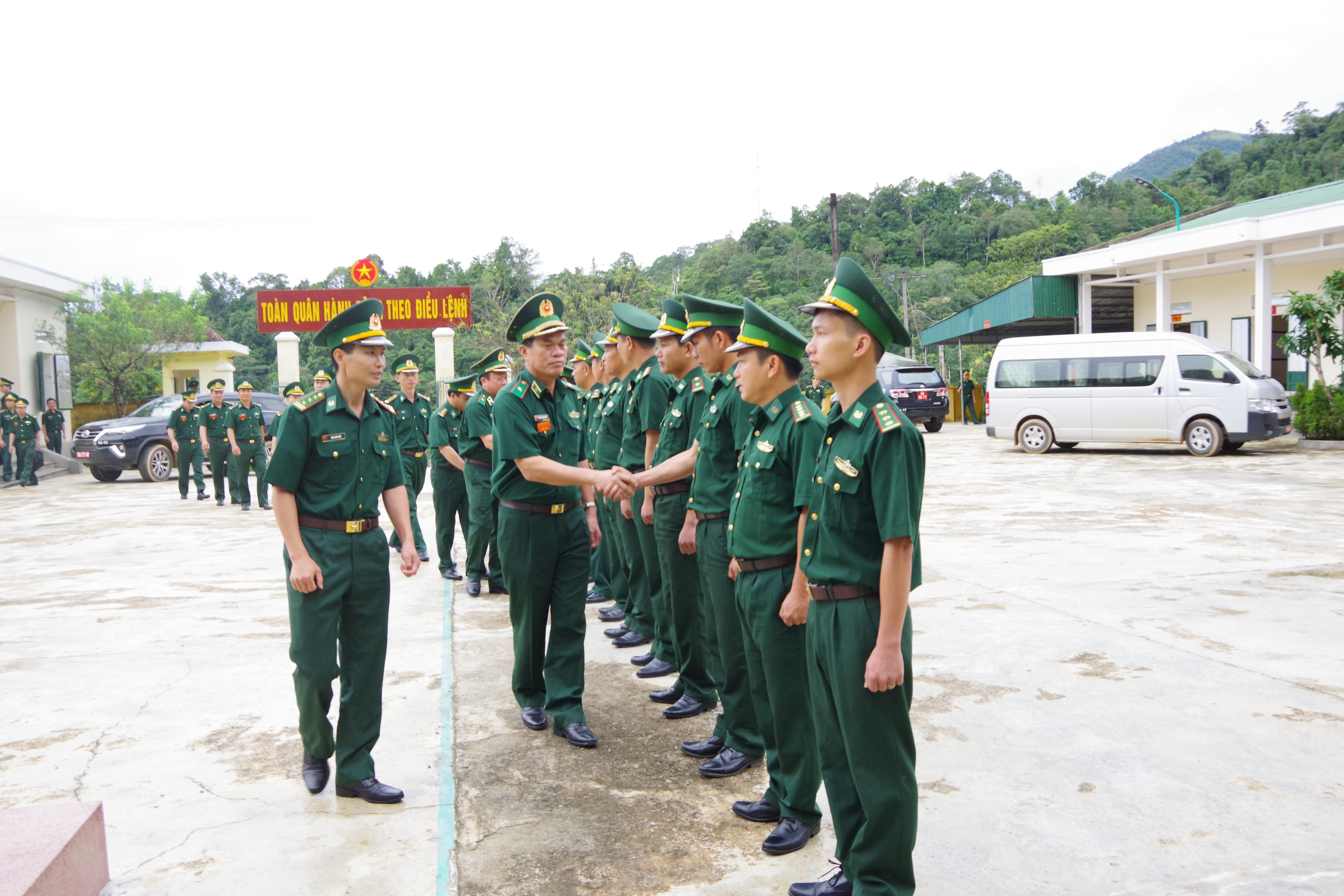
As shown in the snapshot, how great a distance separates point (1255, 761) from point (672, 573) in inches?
103

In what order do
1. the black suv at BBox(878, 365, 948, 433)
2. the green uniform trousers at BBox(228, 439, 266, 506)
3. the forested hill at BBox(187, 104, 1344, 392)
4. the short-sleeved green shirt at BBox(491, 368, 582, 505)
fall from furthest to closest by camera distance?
1. the forested hill at BBox(187, 104, 1344, 392)
2. the black suv at BBox(878, 365, 948, 433)
3. the green uniform trousers at BBox(228, 439, 266, 506)
4. the short-sleeved green shirt at BBox(491, 368, 582, 505)

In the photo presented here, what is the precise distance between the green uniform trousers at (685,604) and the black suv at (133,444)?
15456mm

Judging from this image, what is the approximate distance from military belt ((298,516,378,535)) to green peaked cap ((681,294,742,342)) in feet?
5.36

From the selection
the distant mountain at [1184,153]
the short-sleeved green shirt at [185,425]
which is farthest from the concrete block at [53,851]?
the distant mountain at [1184,153]

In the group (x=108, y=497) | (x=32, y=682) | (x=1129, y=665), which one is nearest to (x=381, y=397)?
(x=108, y=497)

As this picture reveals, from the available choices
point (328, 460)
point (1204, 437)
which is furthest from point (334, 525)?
point (1204, 437)

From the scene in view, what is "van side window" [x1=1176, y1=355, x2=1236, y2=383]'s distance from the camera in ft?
52.3

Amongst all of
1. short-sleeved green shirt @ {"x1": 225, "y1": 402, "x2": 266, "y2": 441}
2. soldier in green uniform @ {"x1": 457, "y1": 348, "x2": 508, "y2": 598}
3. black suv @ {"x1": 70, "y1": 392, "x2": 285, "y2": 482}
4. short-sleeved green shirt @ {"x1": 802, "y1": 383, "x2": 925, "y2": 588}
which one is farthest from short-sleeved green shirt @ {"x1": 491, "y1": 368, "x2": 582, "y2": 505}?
black suv @ {"x1": 70, "y1": 392, "x2": 285, "y2": 482}

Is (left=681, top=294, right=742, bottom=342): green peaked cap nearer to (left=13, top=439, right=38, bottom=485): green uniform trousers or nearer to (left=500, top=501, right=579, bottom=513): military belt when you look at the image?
(left=500, top=501, right=579, bottom=513): military belt

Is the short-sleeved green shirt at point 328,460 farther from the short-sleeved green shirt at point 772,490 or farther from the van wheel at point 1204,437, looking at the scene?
the van wheel at point 1204,437

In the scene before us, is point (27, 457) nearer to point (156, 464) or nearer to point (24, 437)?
point (24, 437)

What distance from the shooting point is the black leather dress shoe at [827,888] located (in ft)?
9.47

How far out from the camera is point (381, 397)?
3139 centimetres

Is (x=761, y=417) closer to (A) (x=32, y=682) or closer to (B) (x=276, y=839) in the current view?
(B) (x=276, y=839)
